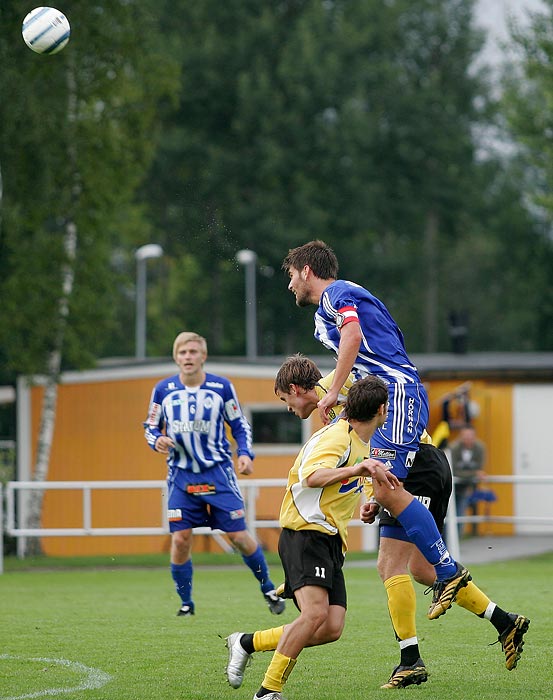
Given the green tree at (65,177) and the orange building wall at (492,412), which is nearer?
the green tree at (65,177)

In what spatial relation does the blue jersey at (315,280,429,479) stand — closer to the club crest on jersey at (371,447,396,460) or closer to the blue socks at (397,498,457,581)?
the club crest on jersey at (371,447,396,460)

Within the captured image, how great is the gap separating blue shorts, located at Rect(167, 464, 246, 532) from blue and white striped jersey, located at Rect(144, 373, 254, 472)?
0.28ft

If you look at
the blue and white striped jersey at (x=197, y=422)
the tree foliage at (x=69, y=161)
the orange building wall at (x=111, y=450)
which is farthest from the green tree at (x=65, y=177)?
the blue and white striped jersey at (x=197, y=422)

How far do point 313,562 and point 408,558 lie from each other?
40.4 inches

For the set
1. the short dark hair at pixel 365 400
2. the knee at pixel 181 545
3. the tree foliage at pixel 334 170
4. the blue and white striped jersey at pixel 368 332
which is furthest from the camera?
the tree foliage at pixel 334 170

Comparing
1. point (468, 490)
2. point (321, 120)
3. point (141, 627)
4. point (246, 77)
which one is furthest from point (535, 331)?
point (141, 627)

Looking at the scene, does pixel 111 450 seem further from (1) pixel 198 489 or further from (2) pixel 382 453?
(2) pixel 382 453

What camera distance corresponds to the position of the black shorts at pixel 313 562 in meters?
5.97

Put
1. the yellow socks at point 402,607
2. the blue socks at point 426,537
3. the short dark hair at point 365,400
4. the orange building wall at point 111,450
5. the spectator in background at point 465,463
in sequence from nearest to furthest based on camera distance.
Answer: the short dark hair at point 365,400
the blue socks at point 426,537
the yellow socks at point 402,607
the spectator in background at point 465,463
the orange building wall at point 111,450

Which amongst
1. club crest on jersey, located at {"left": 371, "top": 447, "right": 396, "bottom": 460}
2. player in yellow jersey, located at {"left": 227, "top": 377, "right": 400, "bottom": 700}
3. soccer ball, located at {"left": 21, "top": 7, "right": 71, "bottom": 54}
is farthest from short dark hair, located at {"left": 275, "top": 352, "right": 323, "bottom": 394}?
soccer ball, located at {"left": 21, "top": 7, "right": 71, "bottom": 54}

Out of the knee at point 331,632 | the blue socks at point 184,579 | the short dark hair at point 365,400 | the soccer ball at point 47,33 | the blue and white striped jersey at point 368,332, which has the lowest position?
the blue socks at point 184,579

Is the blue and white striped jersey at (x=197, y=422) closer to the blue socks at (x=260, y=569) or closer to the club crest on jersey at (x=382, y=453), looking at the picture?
the blue socks at (x=260, y=569)

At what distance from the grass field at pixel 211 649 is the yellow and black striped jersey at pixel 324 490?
2.80ft

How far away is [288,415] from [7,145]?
656cm
